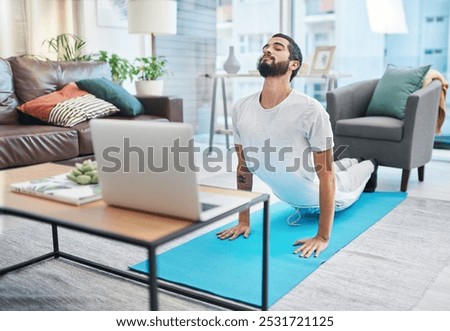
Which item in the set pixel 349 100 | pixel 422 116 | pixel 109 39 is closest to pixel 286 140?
pixel 422 116

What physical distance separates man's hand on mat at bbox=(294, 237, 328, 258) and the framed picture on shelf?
8.22 feet

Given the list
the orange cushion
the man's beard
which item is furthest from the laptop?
the orange cushion

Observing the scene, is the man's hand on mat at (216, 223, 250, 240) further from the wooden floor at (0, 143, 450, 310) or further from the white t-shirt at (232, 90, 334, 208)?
the wooden floor at (0, 143, 450, 310)

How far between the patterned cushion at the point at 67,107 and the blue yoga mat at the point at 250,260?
4.34ft

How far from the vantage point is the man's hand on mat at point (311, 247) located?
2.12 meters

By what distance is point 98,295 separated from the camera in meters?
1.78

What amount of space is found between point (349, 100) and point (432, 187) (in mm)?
826

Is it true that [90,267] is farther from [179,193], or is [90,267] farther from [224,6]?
[224,6]

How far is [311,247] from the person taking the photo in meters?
2.15

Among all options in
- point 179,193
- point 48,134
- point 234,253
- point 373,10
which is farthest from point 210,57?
point 179,193

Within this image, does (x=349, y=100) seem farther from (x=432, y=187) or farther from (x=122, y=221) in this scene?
(x=122, y=221)

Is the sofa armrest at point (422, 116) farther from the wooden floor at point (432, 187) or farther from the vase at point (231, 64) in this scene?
the vase at point (231, 64)

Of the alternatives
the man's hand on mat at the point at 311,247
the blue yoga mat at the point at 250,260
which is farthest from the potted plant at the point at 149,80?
the man's hand on mat at the point at 311,247

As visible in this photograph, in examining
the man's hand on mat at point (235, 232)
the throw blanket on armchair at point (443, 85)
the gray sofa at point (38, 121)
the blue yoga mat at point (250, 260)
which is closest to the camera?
the blue yoga mat at point (250, 260)
